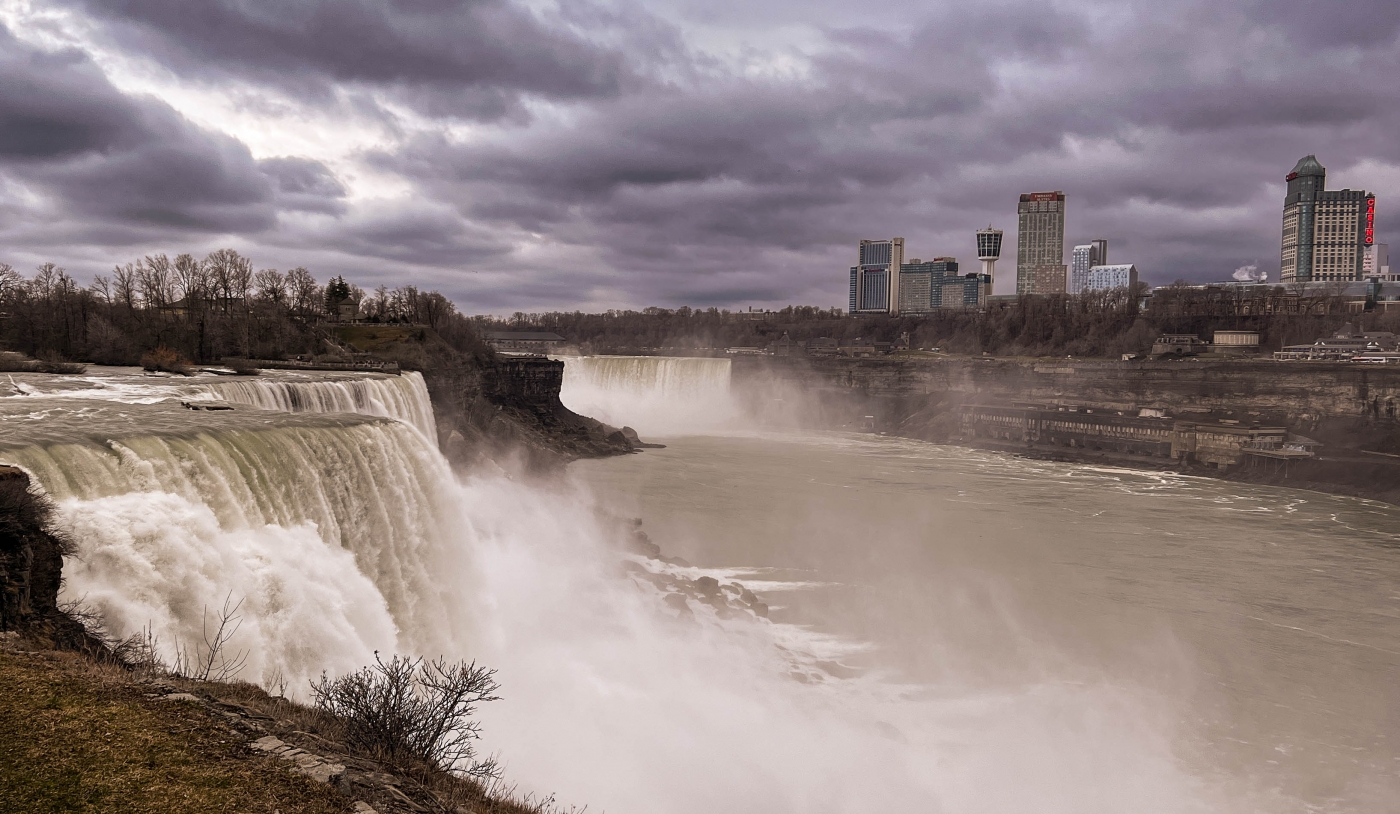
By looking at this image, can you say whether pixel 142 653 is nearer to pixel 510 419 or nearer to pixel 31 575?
pixel 31 575

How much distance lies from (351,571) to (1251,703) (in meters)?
15.9

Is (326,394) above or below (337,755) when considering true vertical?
above

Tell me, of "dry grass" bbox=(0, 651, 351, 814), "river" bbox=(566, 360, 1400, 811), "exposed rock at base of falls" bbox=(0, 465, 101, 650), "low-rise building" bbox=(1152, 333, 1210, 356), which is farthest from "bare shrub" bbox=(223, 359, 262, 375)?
"low-rise building" bbox=(1152, 333, 1210, 356)

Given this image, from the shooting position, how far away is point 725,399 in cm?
7269

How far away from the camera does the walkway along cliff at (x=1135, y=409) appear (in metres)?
42.9

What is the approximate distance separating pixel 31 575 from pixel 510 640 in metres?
8.65

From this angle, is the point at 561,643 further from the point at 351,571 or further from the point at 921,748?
the point at 921,748

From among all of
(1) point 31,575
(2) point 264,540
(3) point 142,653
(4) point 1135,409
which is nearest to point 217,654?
(3) point 142,653

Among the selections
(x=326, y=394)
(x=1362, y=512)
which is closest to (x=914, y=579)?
(x=326, y=394)

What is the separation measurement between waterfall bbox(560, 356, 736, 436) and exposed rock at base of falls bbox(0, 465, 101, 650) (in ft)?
193

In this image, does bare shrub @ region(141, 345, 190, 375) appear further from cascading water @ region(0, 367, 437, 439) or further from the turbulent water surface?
the turbulent water surface

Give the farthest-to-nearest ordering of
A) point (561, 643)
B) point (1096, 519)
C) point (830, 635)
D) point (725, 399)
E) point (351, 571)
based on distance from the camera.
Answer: point (725, 399) → point (1096, 519) → point (830, 635) → point (561, 643) → point (351, 571)

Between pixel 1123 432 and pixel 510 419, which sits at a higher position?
pixel 510 419

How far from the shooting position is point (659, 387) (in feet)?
233
